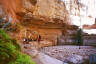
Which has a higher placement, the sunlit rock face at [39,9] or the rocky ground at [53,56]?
the sunlit rock face at [39,9]

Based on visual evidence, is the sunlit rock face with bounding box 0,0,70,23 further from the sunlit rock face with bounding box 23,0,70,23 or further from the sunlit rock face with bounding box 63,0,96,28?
the sunlit rock face with bounding box 63,0,96,28

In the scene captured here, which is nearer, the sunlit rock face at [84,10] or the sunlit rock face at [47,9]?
the sunlit rock face at [47,9]

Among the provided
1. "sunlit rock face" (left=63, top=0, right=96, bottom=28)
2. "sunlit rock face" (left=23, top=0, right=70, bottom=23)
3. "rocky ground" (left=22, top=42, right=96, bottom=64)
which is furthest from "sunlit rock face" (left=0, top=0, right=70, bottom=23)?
"sunlit rock face" (left=63, top=0, right=96, bottom=28)

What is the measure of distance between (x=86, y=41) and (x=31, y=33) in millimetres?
6751

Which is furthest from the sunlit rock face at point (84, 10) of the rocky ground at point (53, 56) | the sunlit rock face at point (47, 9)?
the rocky ground at point (53, 56)

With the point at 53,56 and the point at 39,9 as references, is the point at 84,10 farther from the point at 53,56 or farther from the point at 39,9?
the point at 53,56

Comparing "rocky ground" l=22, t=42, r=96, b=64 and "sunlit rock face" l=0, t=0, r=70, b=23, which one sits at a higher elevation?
"sunlit rock face" l=0, t=0, r=70, b=23

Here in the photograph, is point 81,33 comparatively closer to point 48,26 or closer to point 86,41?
point 86,41

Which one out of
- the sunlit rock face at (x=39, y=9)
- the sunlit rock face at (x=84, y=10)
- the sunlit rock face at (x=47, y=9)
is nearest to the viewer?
the sunlit rock face at (x=39, y=9)

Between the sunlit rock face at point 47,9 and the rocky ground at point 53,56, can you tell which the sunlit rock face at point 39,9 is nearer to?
the sunlit rock face at point 47,9

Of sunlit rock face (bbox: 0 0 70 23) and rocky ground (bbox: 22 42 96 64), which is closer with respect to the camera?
rocky ground (bbox: 22 42 96 64)

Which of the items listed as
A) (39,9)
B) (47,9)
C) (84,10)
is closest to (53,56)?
(39,9)

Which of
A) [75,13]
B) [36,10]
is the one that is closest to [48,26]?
[36,10]

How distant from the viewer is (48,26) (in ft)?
47.3
